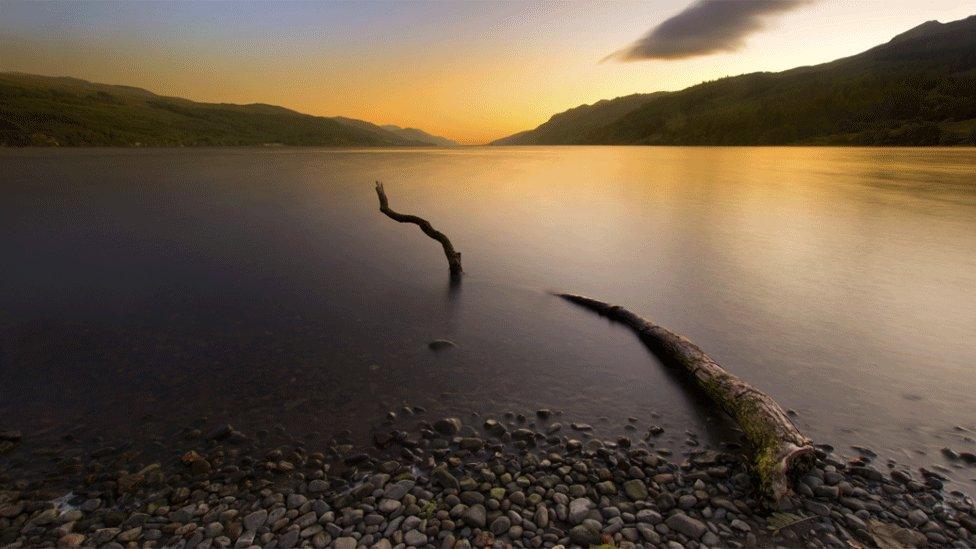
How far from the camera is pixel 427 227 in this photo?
17.6 meters

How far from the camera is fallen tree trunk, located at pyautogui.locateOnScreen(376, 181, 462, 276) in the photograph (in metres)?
17.2

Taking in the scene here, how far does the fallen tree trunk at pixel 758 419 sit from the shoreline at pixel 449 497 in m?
0.28

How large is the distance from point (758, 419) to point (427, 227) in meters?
13.1

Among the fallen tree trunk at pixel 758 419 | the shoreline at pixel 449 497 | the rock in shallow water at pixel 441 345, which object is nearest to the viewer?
the shoreline at pixel 449 497

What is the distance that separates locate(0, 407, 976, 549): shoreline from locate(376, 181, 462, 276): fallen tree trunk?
421 inches

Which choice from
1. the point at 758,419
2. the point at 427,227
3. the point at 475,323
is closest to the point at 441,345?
the point at 475,323

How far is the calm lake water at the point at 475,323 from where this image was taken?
8648 millimetres

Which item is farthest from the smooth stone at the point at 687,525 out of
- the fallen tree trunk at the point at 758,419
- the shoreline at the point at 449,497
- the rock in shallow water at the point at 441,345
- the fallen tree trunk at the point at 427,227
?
the fallen tree trunk at the point at 427,227

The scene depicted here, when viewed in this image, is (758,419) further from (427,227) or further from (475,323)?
(427,227)

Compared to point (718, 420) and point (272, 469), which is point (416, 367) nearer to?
point (272, 469)

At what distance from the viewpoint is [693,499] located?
244 inches

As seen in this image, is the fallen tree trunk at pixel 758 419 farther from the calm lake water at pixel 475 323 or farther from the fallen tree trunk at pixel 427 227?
the fallen tree trunk at pixel 427 227

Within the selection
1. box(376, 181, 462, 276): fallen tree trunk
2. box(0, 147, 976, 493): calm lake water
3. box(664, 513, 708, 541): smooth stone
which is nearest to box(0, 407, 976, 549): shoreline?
box(664, 513, 708, 541): smooth stone

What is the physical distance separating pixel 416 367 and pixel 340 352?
218 centimetres
